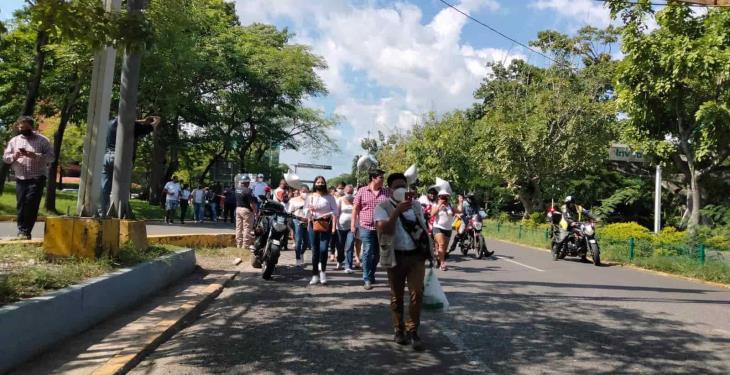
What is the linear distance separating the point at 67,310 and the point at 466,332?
A: 397 cm

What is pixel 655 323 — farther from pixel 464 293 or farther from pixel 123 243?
pixel 123 243

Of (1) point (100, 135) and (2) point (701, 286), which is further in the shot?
(2) point (701, 286)

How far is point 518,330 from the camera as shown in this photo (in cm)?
680

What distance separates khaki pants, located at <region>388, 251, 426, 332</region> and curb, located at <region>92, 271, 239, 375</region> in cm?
232

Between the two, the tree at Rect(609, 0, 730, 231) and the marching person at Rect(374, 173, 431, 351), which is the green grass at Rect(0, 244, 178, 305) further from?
the tree at Rect(609, 0, 730, 231)

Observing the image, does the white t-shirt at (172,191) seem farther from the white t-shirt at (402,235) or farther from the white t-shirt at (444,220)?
the white t-shirt at (402,235)

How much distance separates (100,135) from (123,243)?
149cm

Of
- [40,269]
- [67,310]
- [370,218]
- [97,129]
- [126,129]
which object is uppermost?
[126,129]

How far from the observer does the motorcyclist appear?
620 inches

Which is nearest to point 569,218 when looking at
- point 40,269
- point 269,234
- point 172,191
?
point 269,234

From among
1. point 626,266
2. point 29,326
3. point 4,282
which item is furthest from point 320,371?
point 626,266

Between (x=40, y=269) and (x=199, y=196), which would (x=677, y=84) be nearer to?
(x=40, y=269)

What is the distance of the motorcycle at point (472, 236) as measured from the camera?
15885 mm

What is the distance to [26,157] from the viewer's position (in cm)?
807
